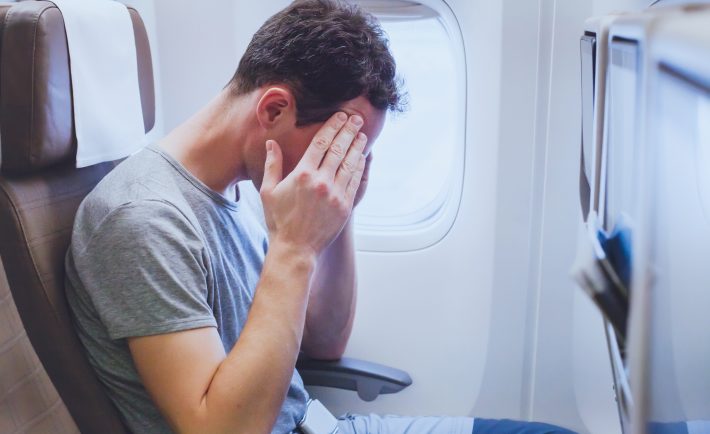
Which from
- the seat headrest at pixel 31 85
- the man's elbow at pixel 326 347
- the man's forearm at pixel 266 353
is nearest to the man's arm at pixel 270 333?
the man's forearm at pixel 266 353

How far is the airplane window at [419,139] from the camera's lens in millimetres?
1976

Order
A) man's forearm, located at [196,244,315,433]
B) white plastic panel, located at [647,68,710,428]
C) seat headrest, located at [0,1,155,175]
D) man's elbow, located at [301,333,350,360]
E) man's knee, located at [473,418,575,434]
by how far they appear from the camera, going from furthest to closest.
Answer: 1. man's elbow, located at [301,333,350,360]
2. man's knee, located at [473,418,575,434]
3. seat headrest, located at [0,1,155,175]
4. man's forearm, located at [196,244,315,433]
5. white plastic panel, located at [647,68,710,428]

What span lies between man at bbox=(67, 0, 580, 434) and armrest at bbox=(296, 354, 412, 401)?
1.17 feet

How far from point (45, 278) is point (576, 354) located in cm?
134

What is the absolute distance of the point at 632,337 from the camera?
502 millimetres

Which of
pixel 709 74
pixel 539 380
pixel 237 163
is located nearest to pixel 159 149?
pixel 237 163

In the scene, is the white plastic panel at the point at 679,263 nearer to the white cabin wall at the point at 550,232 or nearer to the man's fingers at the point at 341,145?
the man's fingers at the point at 341,145

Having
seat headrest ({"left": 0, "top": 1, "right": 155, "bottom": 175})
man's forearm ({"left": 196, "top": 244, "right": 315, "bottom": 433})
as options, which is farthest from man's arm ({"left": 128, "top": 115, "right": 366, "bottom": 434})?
seat headrest ({"left": 0, "top": 1, "right": 155, "bottom": 175})

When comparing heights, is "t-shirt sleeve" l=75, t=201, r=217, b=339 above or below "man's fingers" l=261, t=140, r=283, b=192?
below

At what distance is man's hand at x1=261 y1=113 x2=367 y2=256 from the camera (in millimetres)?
Result: 1256

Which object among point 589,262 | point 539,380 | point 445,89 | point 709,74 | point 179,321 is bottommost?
point 539,380

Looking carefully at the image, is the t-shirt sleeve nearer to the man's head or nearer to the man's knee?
the man's head

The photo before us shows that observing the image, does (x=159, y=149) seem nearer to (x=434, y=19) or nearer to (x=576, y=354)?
(x=434, y=19)

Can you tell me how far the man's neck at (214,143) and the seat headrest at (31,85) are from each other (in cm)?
19
